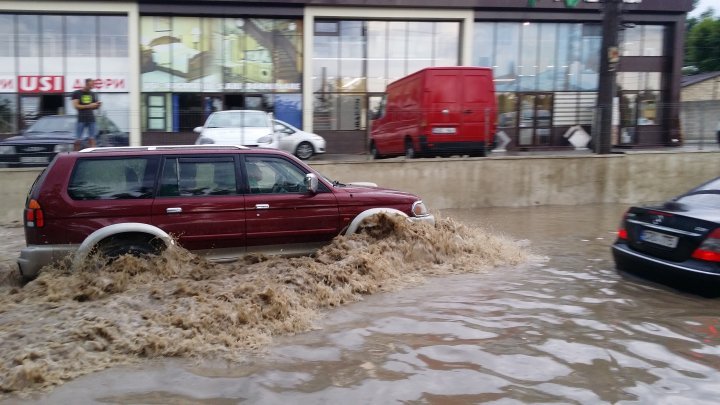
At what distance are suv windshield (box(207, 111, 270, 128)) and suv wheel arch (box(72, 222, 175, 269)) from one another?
7648 millimetres

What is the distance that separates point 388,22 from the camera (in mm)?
24875

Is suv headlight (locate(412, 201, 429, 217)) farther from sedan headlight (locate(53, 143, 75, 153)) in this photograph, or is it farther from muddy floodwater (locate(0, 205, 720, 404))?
sedan headlight (locate(53, 143, 75, 153))

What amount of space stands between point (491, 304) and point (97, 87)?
20.7 m

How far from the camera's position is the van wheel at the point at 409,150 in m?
14.7

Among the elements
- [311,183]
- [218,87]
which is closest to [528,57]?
[218,87]

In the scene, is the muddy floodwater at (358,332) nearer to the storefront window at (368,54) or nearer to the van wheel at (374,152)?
the van wheel at (374,152)

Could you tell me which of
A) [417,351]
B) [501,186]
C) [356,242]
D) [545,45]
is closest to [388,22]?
[545,45]

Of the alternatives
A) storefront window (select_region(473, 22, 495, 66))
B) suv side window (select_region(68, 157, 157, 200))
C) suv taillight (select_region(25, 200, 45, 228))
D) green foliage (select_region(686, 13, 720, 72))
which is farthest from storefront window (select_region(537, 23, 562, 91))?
green foliage (select_region(686, 13, 720, 72))

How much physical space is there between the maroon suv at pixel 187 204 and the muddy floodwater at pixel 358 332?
298mm

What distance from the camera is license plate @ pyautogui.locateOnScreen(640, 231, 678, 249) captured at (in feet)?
21.1

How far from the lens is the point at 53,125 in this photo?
13.4 meters

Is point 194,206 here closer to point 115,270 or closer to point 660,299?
point 115,270

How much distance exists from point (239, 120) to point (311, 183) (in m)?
7.45

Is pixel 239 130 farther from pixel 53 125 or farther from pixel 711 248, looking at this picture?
pixel 711 248
